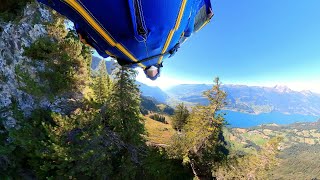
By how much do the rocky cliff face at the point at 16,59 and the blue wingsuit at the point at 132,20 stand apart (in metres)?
20.9

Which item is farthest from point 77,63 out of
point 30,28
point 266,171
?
point 266,171

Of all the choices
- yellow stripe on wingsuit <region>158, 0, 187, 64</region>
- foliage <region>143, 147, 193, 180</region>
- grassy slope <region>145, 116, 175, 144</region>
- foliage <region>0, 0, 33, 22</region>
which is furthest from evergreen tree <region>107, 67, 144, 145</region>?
yellow stripe on wingsuit <region>158, 0, 187, 64</region>

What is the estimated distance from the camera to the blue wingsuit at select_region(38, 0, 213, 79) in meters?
1.39

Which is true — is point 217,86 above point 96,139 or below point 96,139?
above

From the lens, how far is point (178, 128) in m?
49.7

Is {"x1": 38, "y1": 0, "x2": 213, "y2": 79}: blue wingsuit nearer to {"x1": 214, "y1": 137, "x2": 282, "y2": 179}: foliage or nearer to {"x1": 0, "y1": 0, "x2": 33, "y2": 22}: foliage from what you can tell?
{"x1": 0, "y1": 0, "x2": 33, "y2": 22}: foliage

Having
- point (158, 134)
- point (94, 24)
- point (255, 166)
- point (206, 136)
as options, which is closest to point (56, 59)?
point (206, 136)

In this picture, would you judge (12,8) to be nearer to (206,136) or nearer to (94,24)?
(206,136)

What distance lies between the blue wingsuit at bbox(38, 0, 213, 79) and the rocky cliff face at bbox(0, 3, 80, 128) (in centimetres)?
2090

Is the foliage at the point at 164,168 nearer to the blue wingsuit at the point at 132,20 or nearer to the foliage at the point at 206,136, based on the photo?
the foliage at the point at 206,136

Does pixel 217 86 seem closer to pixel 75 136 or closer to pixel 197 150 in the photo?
pixel 197 150

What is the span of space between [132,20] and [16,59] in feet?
71.9

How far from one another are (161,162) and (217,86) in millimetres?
11382

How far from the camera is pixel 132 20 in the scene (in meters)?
1.42
